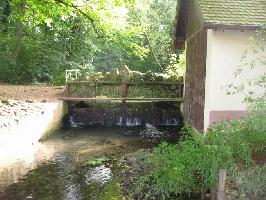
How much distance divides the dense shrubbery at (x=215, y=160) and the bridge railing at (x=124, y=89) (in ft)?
31.1

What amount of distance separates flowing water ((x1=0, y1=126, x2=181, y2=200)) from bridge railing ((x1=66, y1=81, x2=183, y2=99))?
7.01ft

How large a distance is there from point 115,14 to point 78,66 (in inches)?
319

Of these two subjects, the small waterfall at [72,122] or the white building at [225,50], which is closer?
the white building at [225,50]

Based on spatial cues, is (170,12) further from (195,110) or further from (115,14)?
(195,110)

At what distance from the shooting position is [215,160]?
23.6ft

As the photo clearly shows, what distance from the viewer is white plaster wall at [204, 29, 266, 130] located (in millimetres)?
11102

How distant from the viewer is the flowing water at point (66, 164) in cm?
883

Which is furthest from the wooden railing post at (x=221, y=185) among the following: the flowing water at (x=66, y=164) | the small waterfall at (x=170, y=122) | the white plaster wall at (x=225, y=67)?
the small waterfall at (x=170, y=122)

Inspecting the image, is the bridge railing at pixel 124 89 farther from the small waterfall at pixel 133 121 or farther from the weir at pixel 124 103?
the small waterfall at pixel 133 121

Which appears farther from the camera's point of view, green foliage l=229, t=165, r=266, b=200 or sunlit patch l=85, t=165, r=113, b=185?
sunlit patch l=85, t=165, r=113, b=185

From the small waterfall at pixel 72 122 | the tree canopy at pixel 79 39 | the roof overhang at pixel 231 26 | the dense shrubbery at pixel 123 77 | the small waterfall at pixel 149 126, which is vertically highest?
the tree canopy at pixel 79 39

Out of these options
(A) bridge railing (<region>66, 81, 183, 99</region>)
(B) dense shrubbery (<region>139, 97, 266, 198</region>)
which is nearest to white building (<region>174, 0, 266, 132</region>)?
(B) dense shrubbery (<region>139, 97, 266, 198</region>)

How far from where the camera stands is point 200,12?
1096 cm

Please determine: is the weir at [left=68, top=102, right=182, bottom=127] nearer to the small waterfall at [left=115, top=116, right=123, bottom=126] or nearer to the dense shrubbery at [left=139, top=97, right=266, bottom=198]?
the small waterfall at [left=115, top=116, right=123, bottom=126]
